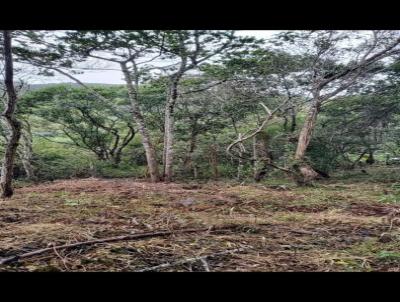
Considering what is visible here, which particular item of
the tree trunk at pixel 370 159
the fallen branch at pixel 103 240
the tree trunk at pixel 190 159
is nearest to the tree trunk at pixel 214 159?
the tree trunk at pixel 190 159

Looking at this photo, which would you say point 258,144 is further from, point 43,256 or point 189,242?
point 43,256

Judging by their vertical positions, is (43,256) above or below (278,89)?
below

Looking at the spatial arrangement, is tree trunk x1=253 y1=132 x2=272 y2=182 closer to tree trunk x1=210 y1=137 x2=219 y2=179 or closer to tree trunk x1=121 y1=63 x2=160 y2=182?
tree trunk x1=210 y1=137 x2=219 y2=179

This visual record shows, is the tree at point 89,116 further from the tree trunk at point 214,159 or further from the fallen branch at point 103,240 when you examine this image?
the fallen branch at point 103,240

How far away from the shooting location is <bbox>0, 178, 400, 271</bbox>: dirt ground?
178 cm

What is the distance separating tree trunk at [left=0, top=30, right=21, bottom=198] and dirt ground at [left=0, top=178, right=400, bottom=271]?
0.19 meters

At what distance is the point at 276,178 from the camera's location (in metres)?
3.89

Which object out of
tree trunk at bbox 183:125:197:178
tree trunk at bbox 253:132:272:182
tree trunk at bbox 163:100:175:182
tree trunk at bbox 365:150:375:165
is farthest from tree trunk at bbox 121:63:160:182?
tree trunk at bbox 365:150:375:165

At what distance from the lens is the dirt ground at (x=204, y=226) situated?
178 centimetres

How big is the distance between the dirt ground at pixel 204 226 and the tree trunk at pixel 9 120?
0.19 metres

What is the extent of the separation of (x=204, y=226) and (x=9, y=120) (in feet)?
6.09
